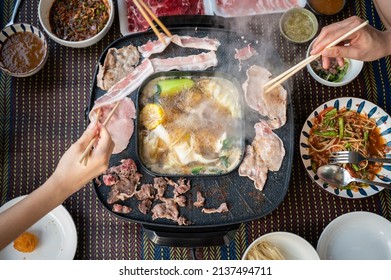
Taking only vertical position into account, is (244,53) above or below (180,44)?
below

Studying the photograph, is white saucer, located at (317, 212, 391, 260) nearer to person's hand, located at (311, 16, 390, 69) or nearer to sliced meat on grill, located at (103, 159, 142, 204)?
person's hand, located at (311, 16, 390, 69)

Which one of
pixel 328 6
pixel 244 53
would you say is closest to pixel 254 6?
pixel 328 6

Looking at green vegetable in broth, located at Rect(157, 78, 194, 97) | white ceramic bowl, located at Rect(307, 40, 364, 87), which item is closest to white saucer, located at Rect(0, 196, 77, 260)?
green vegetable in broth, located at Rect(157, 78, 194, 97)

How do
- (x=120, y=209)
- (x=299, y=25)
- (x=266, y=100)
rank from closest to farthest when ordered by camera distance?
(x=120, y=209) → (x=266, y=100) → (x=299, y=25)

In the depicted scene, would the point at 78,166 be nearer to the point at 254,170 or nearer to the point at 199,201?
the point at 199,201

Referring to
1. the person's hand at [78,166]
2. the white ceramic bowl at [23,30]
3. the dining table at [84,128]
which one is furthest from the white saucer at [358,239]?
the white ceramic bowl at [23,30]

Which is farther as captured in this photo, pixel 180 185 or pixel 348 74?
pixel 348 74

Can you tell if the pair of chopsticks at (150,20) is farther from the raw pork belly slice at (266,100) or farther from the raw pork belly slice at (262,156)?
the raw pork belly slice at (262,156)

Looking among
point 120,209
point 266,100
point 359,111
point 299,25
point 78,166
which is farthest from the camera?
point 299,25
